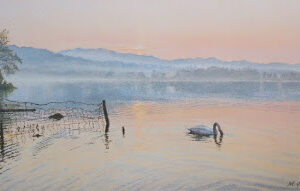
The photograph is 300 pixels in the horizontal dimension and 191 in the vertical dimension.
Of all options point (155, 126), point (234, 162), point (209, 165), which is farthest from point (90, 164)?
point (155, 126)

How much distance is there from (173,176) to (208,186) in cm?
306

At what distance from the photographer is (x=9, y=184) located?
23922mm

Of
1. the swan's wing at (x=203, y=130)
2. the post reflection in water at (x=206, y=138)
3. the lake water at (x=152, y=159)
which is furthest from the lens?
the swan's wing at (x=203, y=130)

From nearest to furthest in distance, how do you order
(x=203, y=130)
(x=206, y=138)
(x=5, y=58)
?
(x=206, y=138) → (x=203, y=130) → (x=5, y=58)

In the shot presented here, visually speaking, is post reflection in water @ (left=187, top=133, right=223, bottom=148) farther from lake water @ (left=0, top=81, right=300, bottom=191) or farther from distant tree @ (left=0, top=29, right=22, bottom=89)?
distant tree @ (left=0, top=29, right=22, bottom=89)

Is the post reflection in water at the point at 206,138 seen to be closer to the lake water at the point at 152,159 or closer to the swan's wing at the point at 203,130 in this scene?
the lake water at the point at 152,159

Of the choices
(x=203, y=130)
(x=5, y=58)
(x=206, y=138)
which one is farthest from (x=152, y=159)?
(x=5, y=58)
